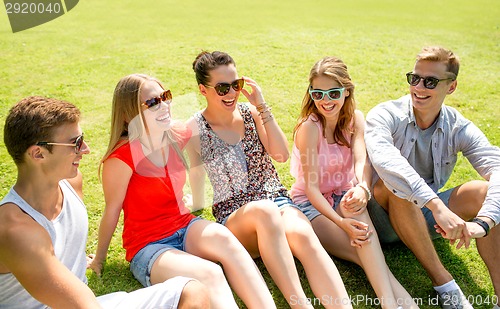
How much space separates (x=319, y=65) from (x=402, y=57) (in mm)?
6756

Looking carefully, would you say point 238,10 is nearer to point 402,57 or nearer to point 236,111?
point 402,57

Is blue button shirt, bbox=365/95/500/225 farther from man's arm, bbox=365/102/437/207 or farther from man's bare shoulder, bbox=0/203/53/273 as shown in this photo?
man's bare shoulder, bbox=0/203/53/273

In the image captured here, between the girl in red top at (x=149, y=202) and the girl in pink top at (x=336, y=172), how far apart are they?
866mm

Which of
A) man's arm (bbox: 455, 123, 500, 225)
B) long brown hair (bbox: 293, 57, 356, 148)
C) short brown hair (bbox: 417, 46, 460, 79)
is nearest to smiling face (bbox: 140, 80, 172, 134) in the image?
long brown hair (bbox: 293, 57, 356, 148)

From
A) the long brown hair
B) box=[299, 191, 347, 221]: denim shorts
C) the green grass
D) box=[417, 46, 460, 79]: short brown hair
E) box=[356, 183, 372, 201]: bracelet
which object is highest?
box=[417, 46, 460, 79]: short brown hair

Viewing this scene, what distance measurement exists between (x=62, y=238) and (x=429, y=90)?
A: 3007 millimetres

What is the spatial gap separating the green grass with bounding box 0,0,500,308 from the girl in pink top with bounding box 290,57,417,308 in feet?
1.13

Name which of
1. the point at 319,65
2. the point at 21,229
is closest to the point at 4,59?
the point at 319,65

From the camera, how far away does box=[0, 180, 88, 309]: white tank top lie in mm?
2949

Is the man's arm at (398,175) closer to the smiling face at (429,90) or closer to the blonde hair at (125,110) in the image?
the smiling face at (429,90)

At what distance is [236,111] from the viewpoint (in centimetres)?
463

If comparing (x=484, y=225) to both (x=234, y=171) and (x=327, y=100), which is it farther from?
(x=234, y=171)

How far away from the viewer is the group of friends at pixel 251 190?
10.3 ft

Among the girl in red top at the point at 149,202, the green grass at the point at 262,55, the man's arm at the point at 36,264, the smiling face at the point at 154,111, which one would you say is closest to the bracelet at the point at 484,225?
the green grass at the point at 262,55
